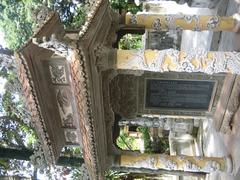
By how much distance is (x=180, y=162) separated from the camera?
10445mm

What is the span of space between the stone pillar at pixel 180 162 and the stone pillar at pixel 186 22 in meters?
3.10

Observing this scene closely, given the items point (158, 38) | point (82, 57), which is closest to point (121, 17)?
point (82, 57)

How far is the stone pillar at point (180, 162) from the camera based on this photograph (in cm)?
1028

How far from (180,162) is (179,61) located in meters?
3.40

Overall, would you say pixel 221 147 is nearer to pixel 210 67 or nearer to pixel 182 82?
pixel 182 82

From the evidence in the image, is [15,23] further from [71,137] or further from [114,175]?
[71,137]

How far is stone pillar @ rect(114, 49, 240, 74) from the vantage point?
7895mm

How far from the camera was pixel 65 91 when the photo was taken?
858 centimetres

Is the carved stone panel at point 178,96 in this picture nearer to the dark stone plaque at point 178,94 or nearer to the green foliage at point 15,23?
the dark stone plaque at point 178,94

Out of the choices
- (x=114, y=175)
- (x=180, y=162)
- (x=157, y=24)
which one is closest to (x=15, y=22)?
(x=114, y=175)

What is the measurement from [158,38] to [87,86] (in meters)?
12.9

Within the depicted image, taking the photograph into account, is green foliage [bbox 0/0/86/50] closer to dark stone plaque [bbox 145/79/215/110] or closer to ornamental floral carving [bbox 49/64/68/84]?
dark stone plaque [bbox 145/79/215/110]

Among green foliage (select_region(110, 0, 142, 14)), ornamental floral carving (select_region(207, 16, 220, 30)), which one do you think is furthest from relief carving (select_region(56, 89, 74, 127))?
green foliage (select_region(110, 0, 142, 14))

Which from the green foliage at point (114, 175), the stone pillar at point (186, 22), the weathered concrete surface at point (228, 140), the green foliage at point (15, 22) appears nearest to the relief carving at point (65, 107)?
the stone pillar at point (186, 22)
